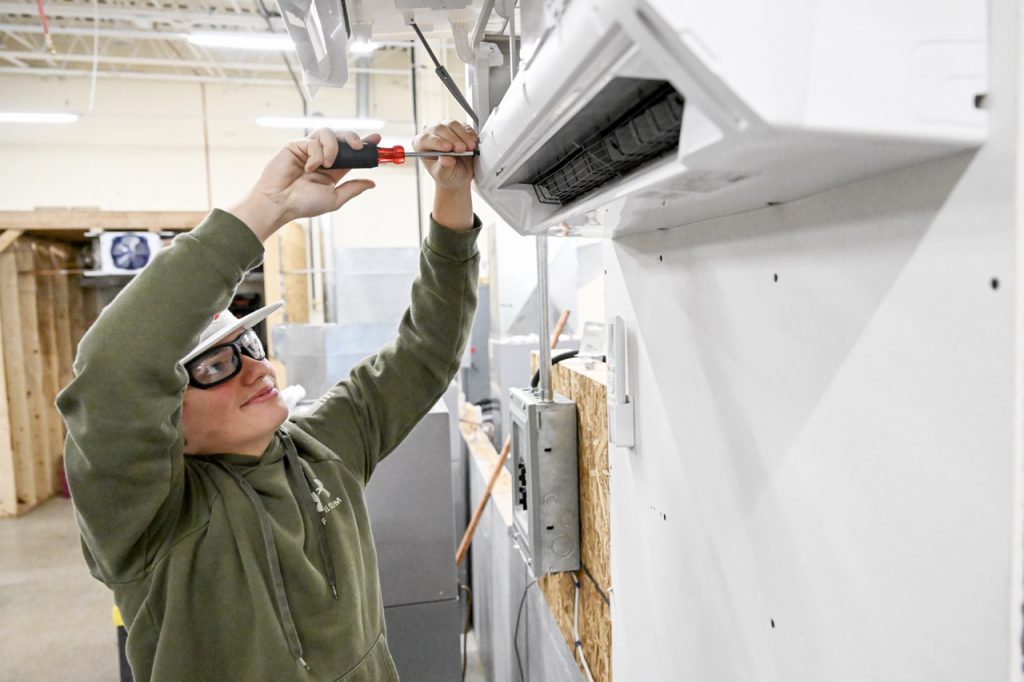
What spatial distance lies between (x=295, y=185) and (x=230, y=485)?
1.73 feet

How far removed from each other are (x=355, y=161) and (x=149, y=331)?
1.20ft

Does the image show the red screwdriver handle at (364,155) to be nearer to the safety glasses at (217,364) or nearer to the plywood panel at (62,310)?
the safety glasses at (217,364)

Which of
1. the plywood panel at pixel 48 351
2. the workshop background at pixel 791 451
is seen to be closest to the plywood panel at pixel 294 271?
the plywood panel at pixel 48 351

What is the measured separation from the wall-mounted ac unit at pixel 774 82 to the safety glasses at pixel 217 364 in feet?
2.59

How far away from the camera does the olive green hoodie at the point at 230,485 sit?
801 millimetres

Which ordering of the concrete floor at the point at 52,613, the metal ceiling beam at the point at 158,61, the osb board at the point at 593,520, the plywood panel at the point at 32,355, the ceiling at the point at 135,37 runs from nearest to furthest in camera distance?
the osb board at the point at 593,520 → the concrete floor at the point at 52,613 → the ceiling at the point at 135,37 → the plywood panel at the point at 32,355 → the metal ceiling beam at the point at 158,61

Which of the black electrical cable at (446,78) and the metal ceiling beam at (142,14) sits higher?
the metal ceiling beam at (142,14)

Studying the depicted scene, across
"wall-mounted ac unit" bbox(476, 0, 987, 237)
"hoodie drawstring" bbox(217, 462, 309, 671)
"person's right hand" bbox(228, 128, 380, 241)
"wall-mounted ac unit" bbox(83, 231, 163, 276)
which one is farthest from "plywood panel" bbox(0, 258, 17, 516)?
"wall-mounted ac unit" bbox(476, 0, 987, 237)

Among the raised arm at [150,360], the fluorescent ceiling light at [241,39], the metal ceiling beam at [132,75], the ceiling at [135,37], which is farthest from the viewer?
the metal ceiling beam at [132,75]

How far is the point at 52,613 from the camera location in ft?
11.5

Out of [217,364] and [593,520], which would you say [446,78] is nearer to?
[217,364]

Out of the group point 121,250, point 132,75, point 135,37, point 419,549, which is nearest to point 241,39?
point 121,250

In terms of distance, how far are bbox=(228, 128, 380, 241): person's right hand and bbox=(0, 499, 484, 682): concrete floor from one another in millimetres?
2648

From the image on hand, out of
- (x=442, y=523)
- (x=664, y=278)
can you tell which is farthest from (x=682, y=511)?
(x=442, y=523)
